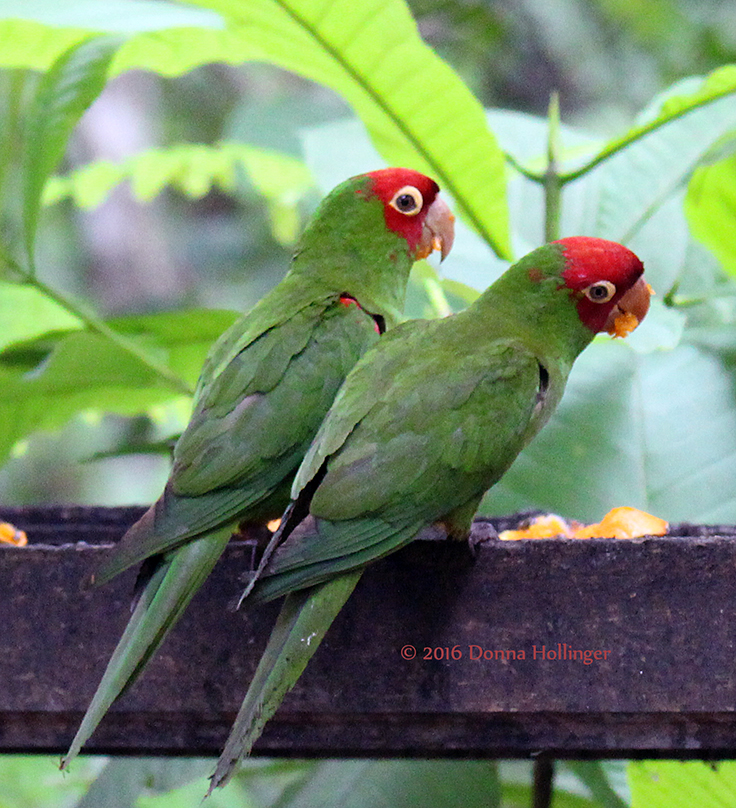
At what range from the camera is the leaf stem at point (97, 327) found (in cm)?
138

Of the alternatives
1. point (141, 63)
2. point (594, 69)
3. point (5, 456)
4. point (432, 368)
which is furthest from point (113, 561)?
point (594, 69)

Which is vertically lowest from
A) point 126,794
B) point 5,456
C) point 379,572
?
point 126,794

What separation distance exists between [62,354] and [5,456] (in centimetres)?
21

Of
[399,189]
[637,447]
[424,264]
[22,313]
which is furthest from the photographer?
[22,313]

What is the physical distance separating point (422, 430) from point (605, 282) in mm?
295

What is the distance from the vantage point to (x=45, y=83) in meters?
1.35

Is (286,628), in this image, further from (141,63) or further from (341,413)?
(141,63)

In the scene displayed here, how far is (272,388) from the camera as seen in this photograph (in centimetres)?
96

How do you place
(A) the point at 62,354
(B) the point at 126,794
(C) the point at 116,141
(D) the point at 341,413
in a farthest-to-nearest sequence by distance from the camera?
(C) the point at 116,141 < (A) the point at 62,354 < (B) the point at 126,794 < (D) the point at 341,413

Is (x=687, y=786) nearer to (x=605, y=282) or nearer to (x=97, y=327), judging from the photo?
(x=605, y=282)

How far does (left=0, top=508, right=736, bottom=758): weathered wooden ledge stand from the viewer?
84 centimetres

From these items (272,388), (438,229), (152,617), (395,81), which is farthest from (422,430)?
(395,81)

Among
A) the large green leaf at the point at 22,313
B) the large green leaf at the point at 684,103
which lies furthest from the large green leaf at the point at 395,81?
the large green leaf at the point at 22,313

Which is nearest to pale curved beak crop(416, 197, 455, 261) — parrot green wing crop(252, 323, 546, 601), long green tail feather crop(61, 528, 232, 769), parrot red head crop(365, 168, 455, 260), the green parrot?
parrot red head crop(365, 168, 455, 260)
